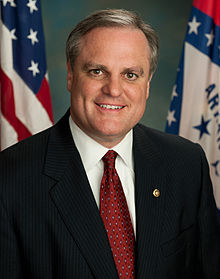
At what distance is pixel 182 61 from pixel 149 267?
2.39 meters

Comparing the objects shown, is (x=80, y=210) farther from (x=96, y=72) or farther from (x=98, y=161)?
(x=96, y=72)

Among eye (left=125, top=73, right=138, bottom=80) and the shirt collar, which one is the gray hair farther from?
the shirt collar

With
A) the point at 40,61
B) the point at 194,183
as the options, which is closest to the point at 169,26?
the point at 40,61

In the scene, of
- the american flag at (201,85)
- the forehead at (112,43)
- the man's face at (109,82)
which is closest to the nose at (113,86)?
the man's face at (109,82)

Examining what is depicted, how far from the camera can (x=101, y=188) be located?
2.03 metres

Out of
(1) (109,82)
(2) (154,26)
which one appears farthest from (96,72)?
(2) (154,26)

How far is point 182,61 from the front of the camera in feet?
12.8

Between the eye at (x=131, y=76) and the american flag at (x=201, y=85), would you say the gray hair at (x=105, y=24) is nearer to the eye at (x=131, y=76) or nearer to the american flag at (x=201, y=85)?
the eye at (x=131, y=76)

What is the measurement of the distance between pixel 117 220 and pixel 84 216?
0.19 m

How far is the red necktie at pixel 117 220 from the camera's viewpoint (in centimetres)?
199

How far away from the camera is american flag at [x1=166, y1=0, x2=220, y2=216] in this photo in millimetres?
3740

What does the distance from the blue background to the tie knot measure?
8.39 ft

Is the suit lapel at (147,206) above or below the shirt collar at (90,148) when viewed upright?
below

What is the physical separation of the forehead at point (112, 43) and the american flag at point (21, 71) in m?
1.72
